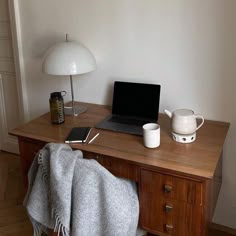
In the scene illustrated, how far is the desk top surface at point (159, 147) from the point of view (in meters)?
1.36

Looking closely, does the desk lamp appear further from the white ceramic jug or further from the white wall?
the white ceramic jug

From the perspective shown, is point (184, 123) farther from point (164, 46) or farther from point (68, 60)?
point (68, 60)

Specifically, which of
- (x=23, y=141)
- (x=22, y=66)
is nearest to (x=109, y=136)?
(x=23, y=141)

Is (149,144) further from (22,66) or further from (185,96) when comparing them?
(22,66)

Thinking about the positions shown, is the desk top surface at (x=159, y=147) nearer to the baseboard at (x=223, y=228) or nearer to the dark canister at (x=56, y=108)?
the dark canister at (x=56, y=108)

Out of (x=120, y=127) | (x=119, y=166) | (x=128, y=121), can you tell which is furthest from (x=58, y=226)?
(x=128, y=121)

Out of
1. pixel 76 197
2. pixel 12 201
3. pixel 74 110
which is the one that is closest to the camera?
pixel 76 197

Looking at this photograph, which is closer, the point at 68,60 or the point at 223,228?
the point at 68,60

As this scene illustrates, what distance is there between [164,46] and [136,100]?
34cm

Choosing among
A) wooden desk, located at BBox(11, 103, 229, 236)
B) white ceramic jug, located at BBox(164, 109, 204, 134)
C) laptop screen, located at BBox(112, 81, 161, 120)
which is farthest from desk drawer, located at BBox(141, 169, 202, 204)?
laptop screen, located at BBox(112, 81, 161, 120)

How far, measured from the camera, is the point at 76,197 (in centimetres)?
123

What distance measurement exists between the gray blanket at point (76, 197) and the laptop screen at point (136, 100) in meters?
0.60

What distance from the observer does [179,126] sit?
1518 millimetres

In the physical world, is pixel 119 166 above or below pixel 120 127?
below
